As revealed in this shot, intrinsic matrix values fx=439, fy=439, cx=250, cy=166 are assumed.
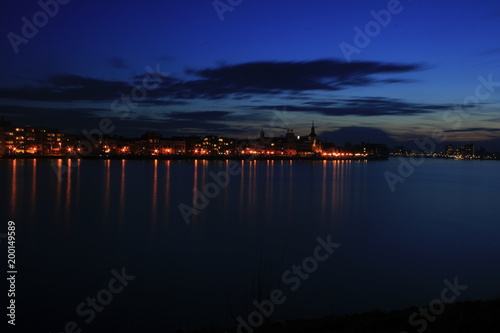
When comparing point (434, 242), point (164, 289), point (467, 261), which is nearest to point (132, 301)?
point (164, 289)

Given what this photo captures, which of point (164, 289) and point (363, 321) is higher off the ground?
point (363, 321)

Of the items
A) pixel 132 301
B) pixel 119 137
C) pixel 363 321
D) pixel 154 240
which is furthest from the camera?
pixel 119 137

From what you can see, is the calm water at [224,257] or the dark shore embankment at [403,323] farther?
the calm water at [224,257]

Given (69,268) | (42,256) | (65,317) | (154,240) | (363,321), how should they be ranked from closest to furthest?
(363,321) → (65,317) → (69,268) → (42,256) → (154,240)

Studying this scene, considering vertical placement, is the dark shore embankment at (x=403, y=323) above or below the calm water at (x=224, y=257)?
above

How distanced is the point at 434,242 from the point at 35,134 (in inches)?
2733

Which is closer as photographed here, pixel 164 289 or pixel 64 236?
pixel 164 289

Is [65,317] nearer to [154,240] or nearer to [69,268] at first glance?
[69,268]

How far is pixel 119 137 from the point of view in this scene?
96750 millimetres

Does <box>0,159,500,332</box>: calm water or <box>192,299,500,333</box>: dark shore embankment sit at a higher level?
<box>192,299,500,333</box>: dark shore embankment

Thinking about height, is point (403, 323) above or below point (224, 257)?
above

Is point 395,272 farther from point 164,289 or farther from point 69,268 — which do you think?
point 69,268

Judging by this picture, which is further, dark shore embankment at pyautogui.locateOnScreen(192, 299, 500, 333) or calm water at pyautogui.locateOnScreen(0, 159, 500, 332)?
calm water at pyautogui.locateOnScreen(0, 159, 500, 332)

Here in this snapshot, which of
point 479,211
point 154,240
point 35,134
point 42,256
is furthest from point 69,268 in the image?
point 35,134
